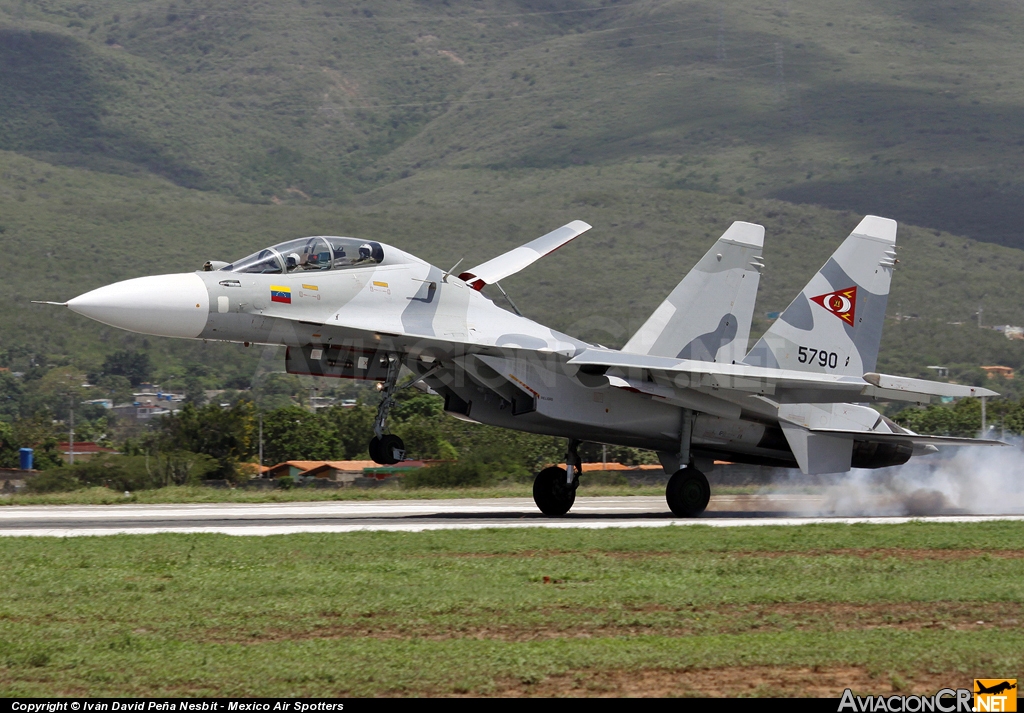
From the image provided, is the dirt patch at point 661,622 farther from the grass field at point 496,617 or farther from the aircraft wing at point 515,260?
the aircraft wing at point 515,260

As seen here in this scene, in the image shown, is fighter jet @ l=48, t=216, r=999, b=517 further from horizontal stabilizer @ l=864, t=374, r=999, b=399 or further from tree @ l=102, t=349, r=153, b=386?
tree @ l=102, t=349, r=153, b=386

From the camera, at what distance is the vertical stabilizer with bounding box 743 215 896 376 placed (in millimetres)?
23250

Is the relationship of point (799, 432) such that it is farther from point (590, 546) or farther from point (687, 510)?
point (590, 546)

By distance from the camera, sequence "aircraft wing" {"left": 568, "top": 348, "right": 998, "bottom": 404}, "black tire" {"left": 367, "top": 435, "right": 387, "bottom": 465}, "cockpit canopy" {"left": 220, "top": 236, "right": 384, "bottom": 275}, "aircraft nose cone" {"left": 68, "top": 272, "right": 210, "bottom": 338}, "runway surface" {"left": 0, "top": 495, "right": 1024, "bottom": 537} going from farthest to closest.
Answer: "aircraft wing" {"left": 568, "top": 348, "right": 998, "bottom": 404} < "cockpit canopy" {"left": 220, "top": 236, "right": 384, "bottom": 275} < "runway surface" {"left": 0, "top": 495, "right": 1024, "bottom": 537} < "black tire" {"left": 367, "top": 435, "right": 387, "bottom": 465} < "aircraft nose cone" {"left": 68, "top": 272, "right": 210, "bottom": 338}

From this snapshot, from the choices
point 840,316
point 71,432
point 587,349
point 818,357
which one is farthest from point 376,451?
point 71,432

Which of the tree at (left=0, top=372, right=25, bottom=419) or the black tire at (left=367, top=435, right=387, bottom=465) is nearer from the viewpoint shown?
the black tire at (left=367, top=435, right=387, bottom=465)

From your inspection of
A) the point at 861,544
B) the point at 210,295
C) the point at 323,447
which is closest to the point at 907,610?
the point at 861,544

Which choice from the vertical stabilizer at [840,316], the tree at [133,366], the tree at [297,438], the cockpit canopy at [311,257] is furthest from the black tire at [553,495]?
the tree at [133,366]

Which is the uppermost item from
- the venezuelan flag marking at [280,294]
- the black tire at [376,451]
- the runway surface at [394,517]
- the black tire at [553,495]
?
the venezuelan flag marking at [280,294]

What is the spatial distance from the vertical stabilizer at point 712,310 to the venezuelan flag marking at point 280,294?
24.6ft

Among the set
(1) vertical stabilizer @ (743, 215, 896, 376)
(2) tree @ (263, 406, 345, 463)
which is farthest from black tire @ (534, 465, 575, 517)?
(2) tree @ (263, 406, 345, 463)

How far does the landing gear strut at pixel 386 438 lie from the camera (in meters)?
18.0

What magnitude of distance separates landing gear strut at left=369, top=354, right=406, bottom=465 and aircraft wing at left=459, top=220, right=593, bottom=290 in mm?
2680

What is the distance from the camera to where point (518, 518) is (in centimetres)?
2070
